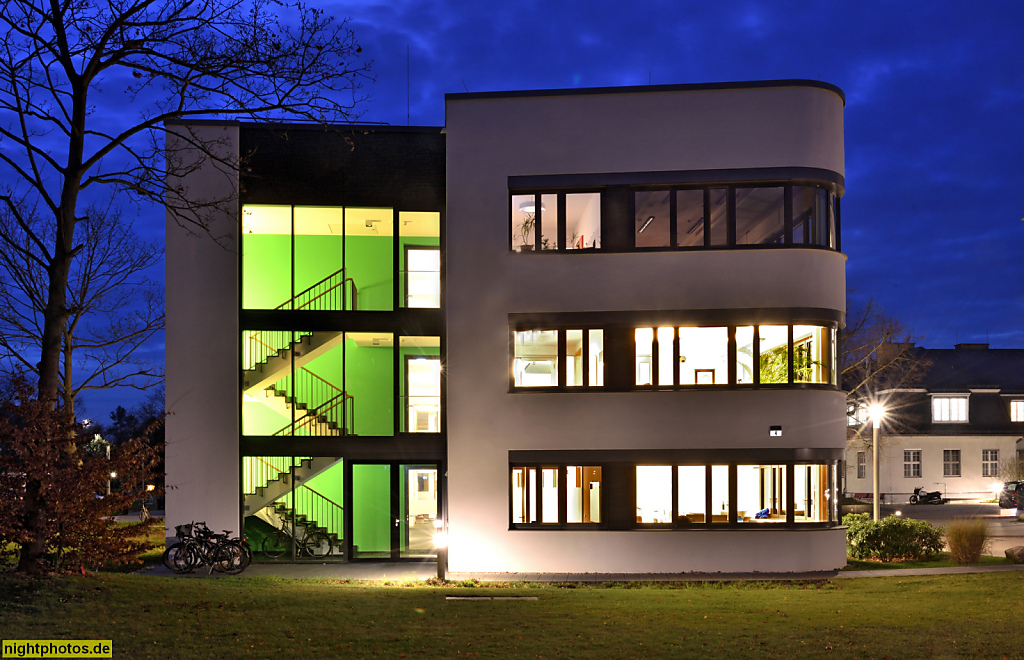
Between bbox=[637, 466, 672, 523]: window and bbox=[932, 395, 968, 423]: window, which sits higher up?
bbox=[932, 395, 968, 423]: window

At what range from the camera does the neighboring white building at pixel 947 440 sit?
4359cm

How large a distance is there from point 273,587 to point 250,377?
650cm

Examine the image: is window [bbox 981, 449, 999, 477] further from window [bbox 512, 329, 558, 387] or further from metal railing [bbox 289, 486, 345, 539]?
metal railing [bbox 289, 486, 345, 539]

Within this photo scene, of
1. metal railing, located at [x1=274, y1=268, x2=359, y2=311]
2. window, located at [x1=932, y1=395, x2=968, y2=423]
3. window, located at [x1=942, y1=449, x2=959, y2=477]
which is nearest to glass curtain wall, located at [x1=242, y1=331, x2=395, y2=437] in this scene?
metal railing, located at [x1=274, y1=268, x2=359, y2=311]

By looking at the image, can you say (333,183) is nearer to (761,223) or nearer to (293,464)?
(293,464)

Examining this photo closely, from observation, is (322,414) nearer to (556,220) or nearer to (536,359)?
(536,359)

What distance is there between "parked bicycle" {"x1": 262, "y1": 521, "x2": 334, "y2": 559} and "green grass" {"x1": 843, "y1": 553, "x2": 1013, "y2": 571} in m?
12.0

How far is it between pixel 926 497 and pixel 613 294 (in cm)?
3282

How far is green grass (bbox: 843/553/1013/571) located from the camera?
17.6m

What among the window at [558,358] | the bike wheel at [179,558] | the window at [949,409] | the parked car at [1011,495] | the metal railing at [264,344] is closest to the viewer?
the bike wheel at [179,558]

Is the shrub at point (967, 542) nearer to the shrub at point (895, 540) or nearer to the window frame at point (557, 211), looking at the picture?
the shrub at point (895, 540)

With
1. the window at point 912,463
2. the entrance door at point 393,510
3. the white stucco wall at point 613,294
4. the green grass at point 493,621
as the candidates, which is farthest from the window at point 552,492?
the window at point 912,463

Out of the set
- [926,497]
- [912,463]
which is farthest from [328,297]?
[912,463]

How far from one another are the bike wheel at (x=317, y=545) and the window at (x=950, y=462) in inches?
1488
